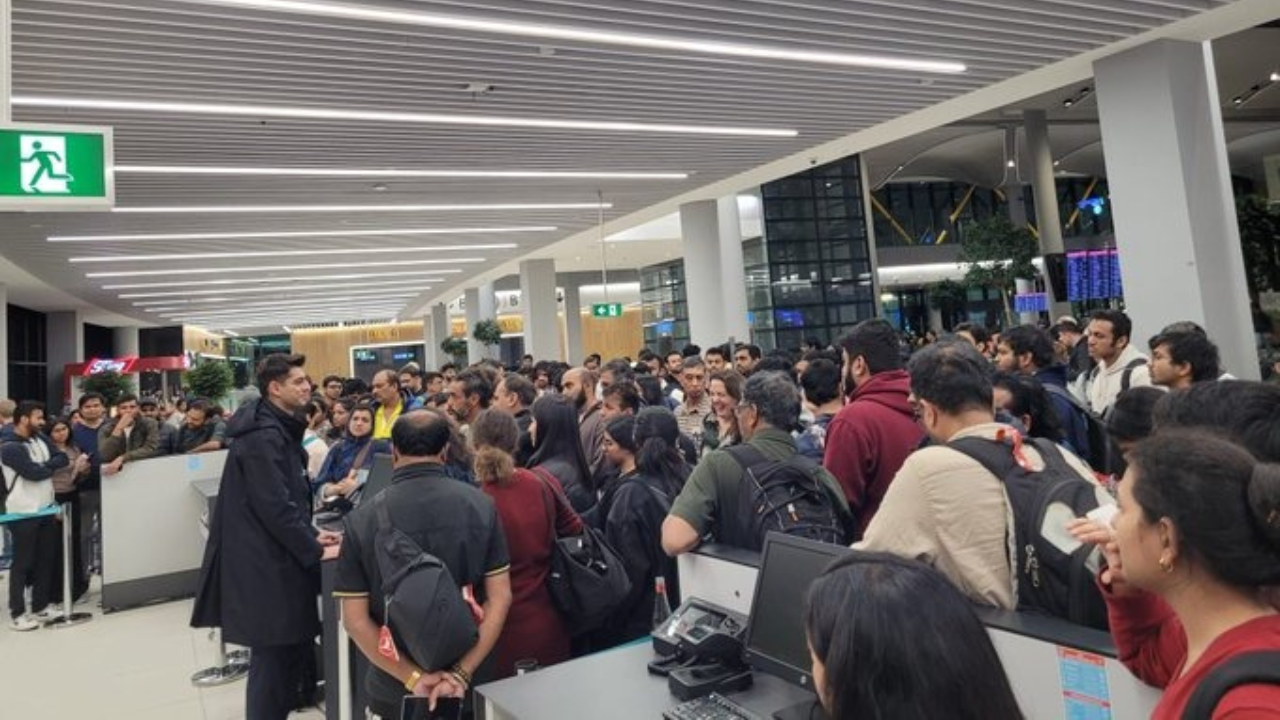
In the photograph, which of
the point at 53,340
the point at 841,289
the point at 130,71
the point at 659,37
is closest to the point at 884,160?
the point at 841,289

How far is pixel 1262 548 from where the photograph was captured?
0.91 meters

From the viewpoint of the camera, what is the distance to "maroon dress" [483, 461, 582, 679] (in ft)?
8.20

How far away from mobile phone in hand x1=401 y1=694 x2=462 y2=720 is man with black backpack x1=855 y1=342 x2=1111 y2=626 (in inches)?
52.8

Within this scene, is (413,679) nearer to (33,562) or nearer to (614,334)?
(33,562)

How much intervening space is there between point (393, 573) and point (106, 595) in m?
5.19

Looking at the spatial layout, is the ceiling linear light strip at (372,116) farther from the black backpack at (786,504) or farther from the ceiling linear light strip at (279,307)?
the ceiling linear light strip at (279,307)

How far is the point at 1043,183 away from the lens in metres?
14.9

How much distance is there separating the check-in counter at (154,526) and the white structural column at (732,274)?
707cm

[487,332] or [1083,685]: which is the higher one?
[487,332]

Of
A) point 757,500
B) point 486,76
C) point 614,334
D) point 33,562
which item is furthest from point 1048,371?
point 614,334

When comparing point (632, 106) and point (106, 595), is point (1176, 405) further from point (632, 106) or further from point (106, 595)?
point (106, 595)

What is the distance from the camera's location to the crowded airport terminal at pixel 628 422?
1220 mm

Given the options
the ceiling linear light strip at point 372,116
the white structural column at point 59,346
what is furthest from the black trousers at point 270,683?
the white structural column at point 59,346

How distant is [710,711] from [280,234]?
1077cm
